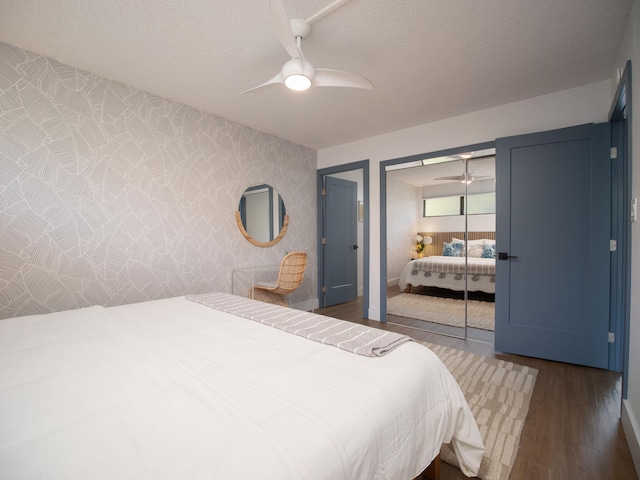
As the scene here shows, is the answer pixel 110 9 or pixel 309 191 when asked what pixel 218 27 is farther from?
pixel 309 191

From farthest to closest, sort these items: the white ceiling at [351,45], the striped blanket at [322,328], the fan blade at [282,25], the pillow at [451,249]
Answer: the pillow at [451,249]
the white ceiling at [351,45]
the fan blade at [282,25]
the striped blanket at [322,328]

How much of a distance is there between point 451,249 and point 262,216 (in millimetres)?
2645

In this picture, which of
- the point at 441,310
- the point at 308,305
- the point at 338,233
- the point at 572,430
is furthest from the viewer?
the point at 338,233

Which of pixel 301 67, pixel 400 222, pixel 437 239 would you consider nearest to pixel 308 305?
pixel 400 222

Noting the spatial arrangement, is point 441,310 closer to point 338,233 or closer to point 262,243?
point 338,233

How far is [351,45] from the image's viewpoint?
6.81 feet

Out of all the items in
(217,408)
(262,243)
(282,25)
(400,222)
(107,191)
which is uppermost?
(282,25)

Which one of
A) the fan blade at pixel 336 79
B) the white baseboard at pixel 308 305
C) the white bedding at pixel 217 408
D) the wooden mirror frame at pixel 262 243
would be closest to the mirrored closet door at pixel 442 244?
the white baseboard at pixel 308 305

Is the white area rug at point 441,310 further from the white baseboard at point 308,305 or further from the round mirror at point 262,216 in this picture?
the round mirror at point 262,216

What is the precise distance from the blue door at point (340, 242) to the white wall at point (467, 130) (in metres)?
0.60

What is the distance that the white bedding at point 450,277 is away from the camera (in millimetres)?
3830

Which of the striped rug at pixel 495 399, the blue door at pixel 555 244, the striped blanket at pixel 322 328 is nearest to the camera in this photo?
the striped blanket at pixel 322 328

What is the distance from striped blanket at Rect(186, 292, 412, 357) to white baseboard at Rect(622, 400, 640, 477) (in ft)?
4.24

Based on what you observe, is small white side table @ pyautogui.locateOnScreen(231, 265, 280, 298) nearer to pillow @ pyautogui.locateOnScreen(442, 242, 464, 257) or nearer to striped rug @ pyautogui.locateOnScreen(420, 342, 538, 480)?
striped rug @ pyautogui.locateOnScreen(420, 342, 538, 480)
